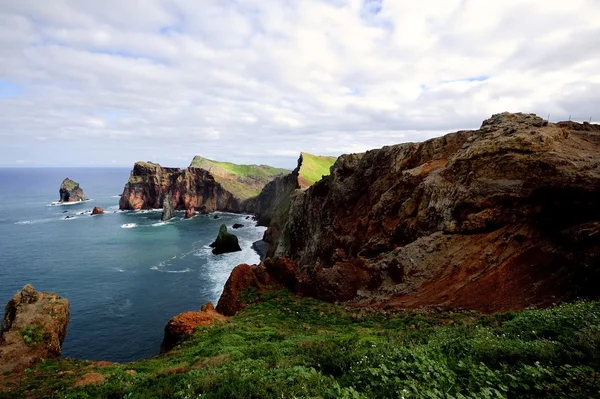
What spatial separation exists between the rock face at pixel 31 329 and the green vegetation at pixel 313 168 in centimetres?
6945

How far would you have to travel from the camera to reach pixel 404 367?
28.0ft

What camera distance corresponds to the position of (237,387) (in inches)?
380

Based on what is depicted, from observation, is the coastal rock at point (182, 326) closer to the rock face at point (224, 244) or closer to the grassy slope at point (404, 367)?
the grassy slope at point (404, 367)

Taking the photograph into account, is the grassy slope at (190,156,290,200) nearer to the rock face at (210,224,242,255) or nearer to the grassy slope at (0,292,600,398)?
the rock face at (210,224,242,255)

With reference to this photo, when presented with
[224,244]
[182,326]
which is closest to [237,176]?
[224,244]

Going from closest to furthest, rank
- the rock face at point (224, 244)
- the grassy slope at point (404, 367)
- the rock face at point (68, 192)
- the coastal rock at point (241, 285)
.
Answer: the grassy slope at point (404, 367)
the coastal rock at point (241, 285)
the rock face at point (224, 244)
the rock face at point (68, 192)

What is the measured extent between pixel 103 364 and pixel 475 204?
26368 millimetres

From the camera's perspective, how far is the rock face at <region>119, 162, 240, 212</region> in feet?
456

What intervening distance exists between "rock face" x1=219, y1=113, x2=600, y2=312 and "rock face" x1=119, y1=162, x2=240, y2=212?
113073 millimetres

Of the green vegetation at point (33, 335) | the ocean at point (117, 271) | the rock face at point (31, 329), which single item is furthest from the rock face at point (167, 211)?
the green vegetation at point (33, 335)

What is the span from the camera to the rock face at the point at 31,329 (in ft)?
69.9

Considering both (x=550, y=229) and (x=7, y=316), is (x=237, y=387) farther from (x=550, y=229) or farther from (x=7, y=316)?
(x=7, y=316)

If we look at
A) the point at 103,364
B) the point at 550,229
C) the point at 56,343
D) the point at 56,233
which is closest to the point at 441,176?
the point at 550,229

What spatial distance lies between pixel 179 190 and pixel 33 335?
400 feet
